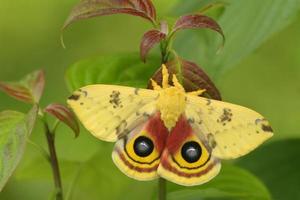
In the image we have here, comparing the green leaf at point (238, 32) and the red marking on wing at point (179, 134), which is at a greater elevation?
the green leaf at point (238, 32)

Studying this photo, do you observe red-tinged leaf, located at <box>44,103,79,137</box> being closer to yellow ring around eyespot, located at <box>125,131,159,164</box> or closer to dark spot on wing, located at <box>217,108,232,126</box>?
yellow ring around eyespot, located at <box>125,131,159,164</box>

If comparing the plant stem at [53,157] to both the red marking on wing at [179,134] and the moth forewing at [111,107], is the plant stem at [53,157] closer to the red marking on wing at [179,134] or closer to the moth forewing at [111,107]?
the moth forewing at [111,107]

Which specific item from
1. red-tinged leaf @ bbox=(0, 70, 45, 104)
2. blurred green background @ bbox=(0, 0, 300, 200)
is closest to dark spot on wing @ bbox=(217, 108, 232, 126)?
red-tinged leaf @ bbox=(0, 70, 45, 104)

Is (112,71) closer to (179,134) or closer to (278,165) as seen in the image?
(179,134)

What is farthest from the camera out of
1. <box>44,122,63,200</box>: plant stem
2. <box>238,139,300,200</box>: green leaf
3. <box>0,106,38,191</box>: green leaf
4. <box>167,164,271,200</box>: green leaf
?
<box>238,139,300,200</box>: green leaf

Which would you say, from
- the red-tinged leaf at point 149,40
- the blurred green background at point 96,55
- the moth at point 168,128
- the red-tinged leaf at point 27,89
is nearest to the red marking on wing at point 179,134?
the moth at point 168,128

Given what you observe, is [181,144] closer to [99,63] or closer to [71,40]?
[99,63]

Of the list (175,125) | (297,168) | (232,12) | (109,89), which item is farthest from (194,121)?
(297,168)
